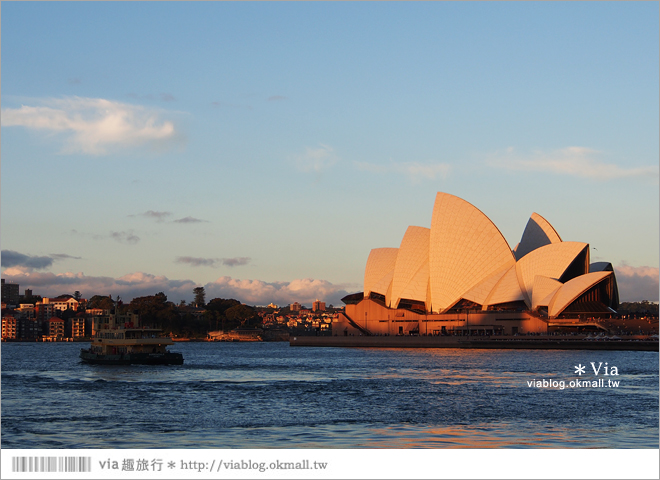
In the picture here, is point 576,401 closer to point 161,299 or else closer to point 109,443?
point 109,443

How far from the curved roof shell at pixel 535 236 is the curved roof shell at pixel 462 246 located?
4.79 metres

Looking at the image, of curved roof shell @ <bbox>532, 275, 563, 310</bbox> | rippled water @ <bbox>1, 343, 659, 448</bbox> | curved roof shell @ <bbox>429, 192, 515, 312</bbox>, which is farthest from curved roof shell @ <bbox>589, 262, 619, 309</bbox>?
rippled water @ <bbox>1, 343, 659, 448</bbox>

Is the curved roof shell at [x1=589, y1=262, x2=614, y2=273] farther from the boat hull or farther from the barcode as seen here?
the barcode

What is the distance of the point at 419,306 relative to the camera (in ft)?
277

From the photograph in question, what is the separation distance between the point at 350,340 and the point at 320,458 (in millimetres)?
77271

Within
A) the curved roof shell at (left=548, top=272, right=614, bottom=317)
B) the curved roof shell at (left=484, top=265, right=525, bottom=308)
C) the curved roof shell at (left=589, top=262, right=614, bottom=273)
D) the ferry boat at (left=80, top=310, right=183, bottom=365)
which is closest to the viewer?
the ferry boat at (left=80, top=310, right=183, bottom=365)

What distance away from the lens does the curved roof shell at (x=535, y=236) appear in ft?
254

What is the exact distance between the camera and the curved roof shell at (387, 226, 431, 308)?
268 ft

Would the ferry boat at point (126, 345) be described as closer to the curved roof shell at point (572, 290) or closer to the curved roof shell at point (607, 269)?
the curved roof shell at point (572, 290)

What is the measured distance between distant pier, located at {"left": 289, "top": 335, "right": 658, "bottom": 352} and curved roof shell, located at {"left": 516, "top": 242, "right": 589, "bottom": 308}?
6072mm

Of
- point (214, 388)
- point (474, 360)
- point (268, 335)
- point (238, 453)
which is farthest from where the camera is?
point (268, 335)

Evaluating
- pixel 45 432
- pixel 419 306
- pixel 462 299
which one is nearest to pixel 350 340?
pixel 419 306

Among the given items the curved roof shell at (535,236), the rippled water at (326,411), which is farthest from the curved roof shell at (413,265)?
the rippled water at (326,411)

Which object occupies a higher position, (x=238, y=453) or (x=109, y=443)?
(x=238, y=453)
